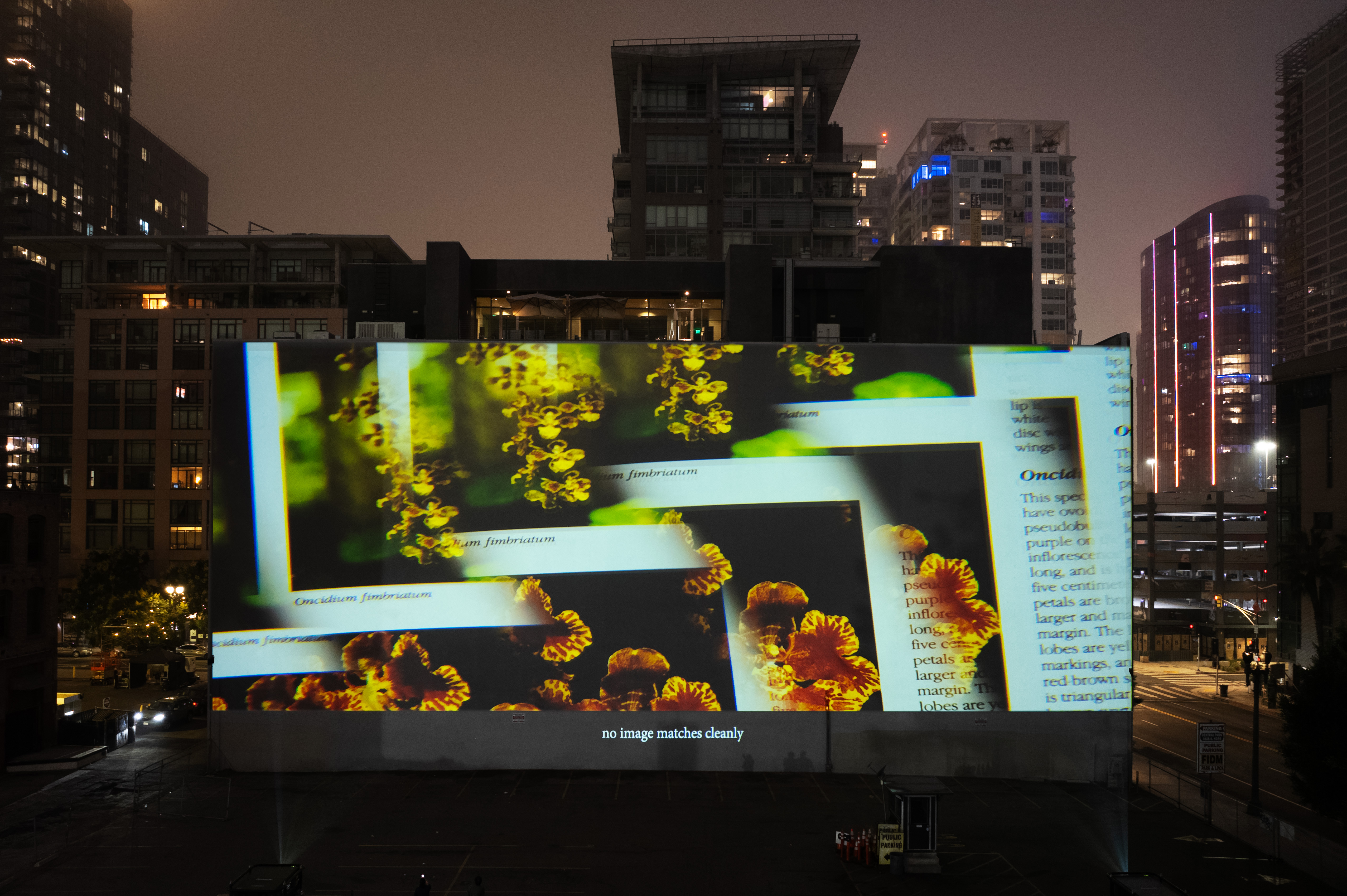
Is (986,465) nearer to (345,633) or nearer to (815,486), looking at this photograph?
(815,486)

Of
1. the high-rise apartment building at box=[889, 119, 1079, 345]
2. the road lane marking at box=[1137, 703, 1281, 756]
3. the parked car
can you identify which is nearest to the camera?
the parked car

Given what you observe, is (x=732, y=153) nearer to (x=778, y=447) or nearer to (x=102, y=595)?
(x=778, y=447)

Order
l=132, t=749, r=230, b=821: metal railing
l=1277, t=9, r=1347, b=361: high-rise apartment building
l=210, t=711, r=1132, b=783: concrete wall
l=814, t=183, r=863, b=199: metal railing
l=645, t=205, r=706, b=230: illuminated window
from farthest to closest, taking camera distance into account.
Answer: l=1277, t=9, r=1347, b=361: high-rise apartment building
l=814, t=183, r=863, b=199: metal railing
l=645, t=205, r=706, b=230: illuminated window
l=210, t=711, r=1132, b=783: concrete wall
l=132, t=749, r=230, b=821: metal railing

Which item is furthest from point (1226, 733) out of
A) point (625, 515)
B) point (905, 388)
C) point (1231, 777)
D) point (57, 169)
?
point (57, 169)

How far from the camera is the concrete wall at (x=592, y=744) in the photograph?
111ft

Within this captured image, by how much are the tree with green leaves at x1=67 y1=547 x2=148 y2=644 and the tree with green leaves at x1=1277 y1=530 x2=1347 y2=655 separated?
8003 centimetres

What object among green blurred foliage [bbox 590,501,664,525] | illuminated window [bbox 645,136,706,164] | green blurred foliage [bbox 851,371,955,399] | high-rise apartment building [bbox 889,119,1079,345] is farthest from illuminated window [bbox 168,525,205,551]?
high-rise apartment building [bbox 889,119,1079,345]

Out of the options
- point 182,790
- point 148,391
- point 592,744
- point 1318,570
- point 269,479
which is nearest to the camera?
point 182,790

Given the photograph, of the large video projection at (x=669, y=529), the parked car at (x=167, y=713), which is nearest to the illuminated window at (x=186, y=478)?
the parked car at (x=167, y=713)

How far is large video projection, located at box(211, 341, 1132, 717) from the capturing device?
3406 centimetres

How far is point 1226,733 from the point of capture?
46.0 meters

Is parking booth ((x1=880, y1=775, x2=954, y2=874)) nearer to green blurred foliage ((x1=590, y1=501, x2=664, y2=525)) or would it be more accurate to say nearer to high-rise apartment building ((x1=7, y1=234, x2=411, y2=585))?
green blurred foliage ((x1=590, y1=501, x2=664, y2=525))

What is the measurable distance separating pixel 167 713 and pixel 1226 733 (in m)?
55.3

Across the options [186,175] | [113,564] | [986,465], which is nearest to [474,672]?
[986,465]
